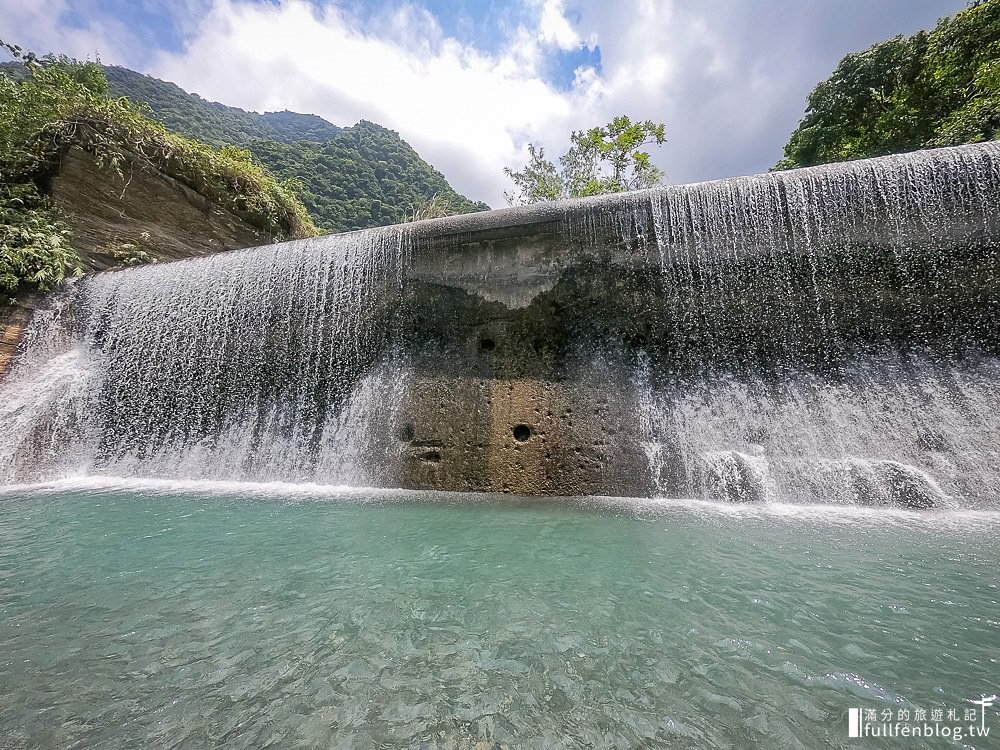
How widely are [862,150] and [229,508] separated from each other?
16280 mm

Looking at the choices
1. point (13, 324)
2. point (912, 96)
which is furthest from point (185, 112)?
point (912, 96)

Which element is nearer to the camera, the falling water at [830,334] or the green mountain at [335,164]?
the falling water at [830,334]

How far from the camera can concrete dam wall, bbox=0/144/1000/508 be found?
417 cm

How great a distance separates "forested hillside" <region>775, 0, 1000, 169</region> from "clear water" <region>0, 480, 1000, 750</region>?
331 inches

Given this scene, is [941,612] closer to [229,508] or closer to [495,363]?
[495,363]

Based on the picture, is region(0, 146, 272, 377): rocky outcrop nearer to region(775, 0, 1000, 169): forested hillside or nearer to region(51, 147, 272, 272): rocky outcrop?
region(51, 147, 272, 272): rocky outcrop

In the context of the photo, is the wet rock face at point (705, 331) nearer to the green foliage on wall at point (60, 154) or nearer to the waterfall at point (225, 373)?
the waterfall at point (225, 373)

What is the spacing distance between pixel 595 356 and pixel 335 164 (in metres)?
30.9

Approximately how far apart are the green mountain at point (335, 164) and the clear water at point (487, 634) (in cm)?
2237

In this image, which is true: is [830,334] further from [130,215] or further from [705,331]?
[130,215]

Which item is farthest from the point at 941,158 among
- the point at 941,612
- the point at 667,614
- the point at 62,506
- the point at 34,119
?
the point at 34,119

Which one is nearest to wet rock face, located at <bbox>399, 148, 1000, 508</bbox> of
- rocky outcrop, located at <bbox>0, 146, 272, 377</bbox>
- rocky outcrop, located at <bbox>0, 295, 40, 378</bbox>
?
rocky outcrop, located at <bbox>0, 295, 40, 378</bbox>

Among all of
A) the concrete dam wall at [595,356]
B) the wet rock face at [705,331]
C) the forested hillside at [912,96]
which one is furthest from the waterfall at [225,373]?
the forested hillside at [912,96]

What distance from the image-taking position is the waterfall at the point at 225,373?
5.30 metres
